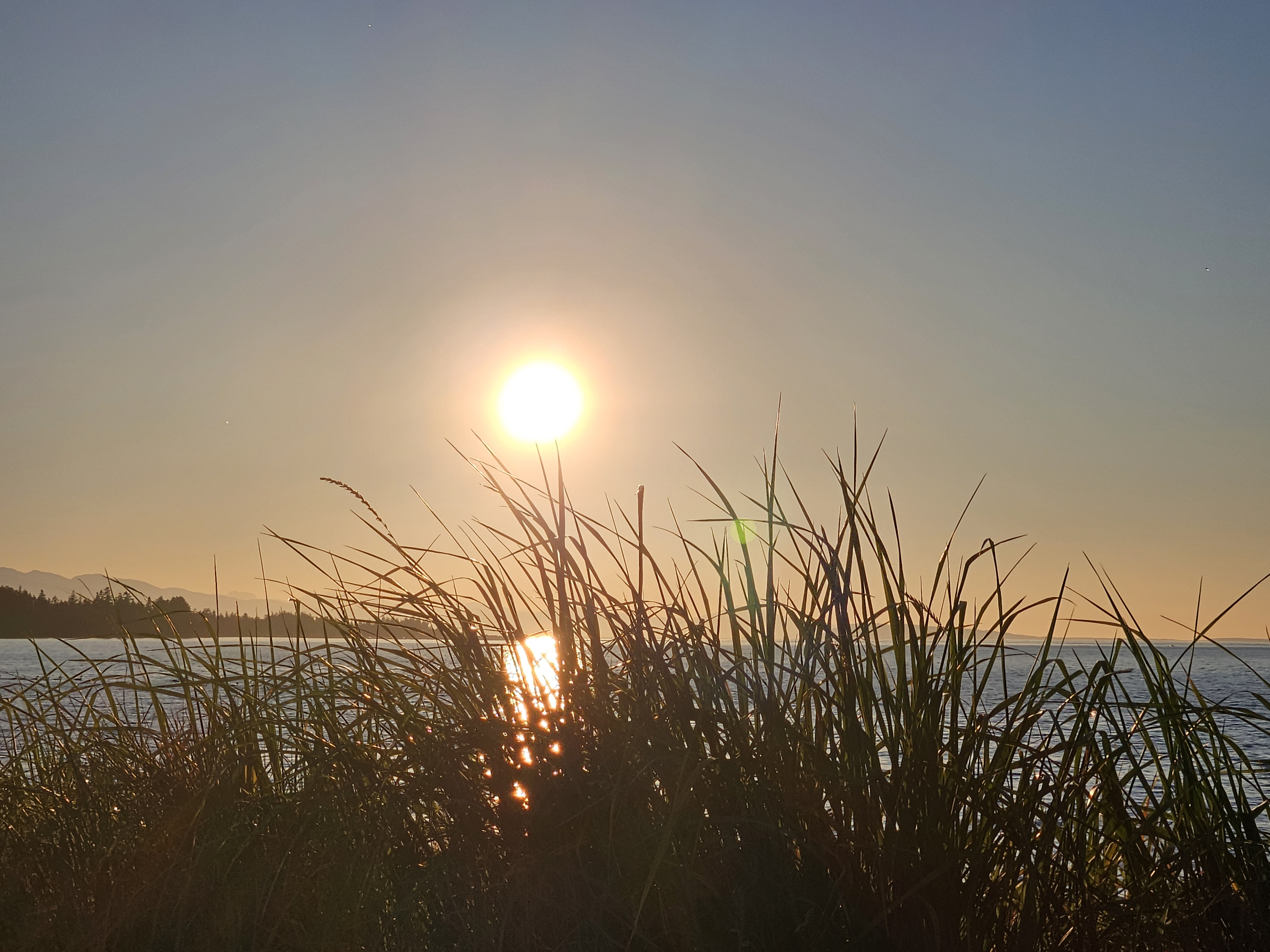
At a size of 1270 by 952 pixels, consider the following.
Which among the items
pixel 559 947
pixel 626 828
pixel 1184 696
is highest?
pixel 1184 696

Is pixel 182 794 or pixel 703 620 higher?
pixel 703 620

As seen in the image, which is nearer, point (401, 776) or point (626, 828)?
point (626, 828)

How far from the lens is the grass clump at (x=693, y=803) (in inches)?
70.6

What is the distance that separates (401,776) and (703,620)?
74 centimetres

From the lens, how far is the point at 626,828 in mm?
1871

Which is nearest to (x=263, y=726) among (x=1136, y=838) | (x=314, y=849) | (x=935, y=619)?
(x=314, y=849)

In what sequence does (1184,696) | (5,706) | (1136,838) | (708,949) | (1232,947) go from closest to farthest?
(708,949) < (1232,947) < (1136,838) < (1184,696) < (5,706)

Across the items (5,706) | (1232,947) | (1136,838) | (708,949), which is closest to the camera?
(708,949)

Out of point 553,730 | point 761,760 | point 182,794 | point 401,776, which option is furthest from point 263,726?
Answer: point 761,760

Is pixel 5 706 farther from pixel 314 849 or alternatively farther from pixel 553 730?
pixel 553 730

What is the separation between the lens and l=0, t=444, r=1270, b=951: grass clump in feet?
5.88

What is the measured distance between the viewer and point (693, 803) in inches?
73.7

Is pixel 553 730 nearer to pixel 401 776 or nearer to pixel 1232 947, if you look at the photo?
pixel 401 776

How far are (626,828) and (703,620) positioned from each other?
1.69 ft
